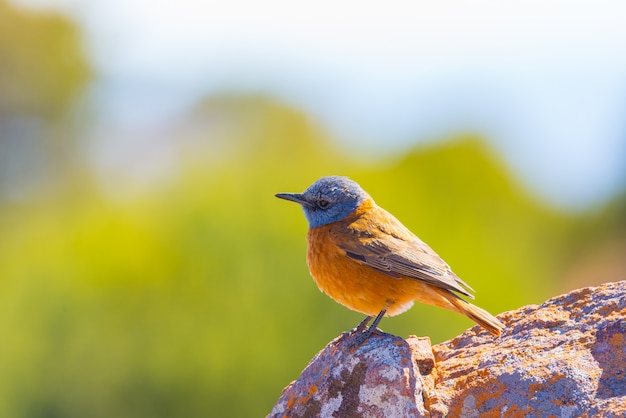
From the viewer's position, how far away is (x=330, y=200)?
761 cm

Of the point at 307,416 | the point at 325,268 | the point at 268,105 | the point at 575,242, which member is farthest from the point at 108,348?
the point at 575,242

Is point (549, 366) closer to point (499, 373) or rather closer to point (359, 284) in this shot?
point (499, 373)

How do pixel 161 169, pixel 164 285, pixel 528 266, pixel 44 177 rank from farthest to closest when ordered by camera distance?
pixel 44 177 → pixel 528 266 → pixel 161 169 → pixel 164 285

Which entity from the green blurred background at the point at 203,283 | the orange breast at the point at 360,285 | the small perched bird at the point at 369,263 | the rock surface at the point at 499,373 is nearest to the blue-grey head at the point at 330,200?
the small perched bird at the point at 369,263

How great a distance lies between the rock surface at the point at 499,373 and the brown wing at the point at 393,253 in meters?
0.52

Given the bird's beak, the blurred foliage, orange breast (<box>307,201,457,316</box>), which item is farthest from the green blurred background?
the blurred foliage

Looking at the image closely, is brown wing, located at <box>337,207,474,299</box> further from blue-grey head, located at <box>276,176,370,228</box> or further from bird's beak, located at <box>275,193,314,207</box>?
bird's beak, located at <box>275,193,314,207</box>

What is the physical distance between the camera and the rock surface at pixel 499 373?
5504mm

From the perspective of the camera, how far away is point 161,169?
20.5 m

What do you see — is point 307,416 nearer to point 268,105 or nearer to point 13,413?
point 13,413

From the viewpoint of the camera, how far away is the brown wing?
673 centimetres

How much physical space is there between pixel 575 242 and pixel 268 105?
10839 mm

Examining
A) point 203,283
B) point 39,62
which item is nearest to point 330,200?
point 203,283

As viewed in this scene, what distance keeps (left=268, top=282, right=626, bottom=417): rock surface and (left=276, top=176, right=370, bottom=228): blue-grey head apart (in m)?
1.40
